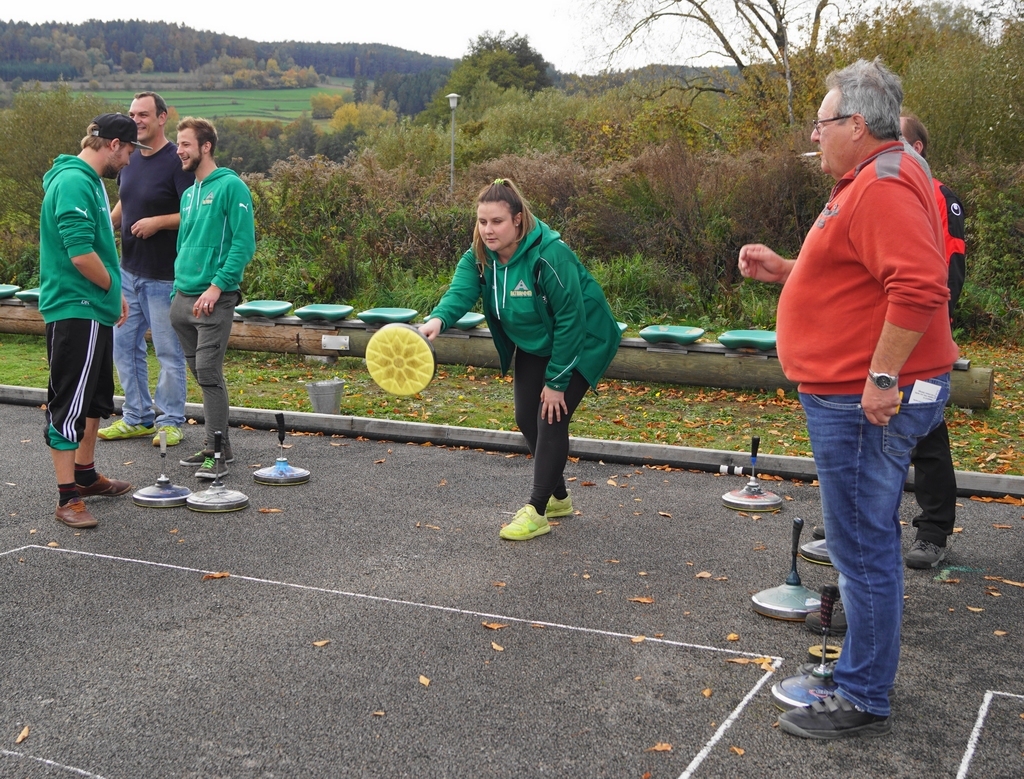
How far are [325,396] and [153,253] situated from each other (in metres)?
1.90

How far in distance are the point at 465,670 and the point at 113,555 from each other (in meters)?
2.45

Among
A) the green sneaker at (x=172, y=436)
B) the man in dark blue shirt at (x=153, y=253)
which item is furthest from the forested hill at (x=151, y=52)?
the green sneaker at (x=172, y=436)

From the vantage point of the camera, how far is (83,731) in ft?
11.2

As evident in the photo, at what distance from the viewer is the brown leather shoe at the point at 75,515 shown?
18.7 ft

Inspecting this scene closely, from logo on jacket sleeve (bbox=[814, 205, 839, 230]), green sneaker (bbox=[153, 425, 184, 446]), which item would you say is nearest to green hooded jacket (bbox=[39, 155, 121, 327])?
green sneaker (bbox=[153, 425, 184, 446])

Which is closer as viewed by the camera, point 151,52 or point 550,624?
point 550,624

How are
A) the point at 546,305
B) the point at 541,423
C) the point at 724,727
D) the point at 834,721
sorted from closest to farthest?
the point at 834,721 → the point at 724,727 → the point at 546,305 → the point at 541,423

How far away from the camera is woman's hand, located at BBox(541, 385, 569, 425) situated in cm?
532

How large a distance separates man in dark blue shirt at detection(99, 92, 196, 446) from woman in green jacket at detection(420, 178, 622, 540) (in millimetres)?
3101

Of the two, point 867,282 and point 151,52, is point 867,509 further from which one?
point 151,52

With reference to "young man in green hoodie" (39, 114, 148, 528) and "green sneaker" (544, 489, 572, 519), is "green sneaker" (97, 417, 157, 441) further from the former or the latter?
"green sneaker" (544, 489, 572, 519)

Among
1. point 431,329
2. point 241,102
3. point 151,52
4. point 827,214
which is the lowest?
point 431,329

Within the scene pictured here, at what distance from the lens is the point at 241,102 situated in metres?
102

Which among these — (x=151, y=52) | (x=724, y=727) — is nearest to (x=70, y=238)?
(x=724, y=727)
